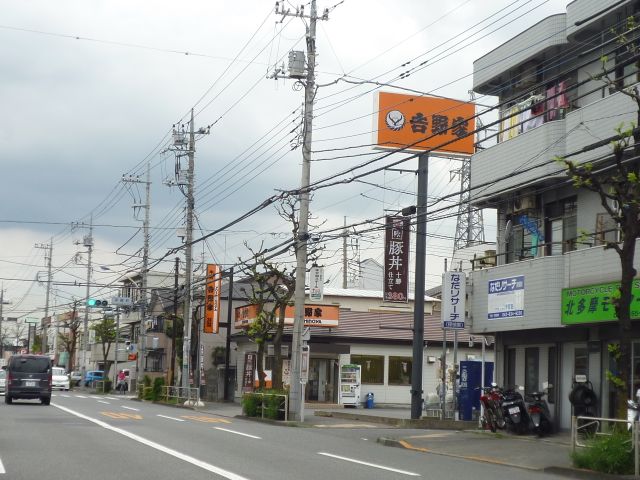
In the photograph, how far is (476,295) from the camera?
90.6 ft

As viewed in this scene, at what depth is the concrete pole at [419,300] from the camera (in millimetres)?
30000

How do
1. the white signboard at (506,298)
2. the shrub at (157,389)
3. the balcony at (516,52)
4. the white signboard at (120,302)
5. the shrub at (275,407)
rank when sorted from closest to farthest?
1. the balcony at (516,52)
2. the white signboard at (506,298)
3. the shrub at (275,407)
4. the shrub at (157,389)
5. the white signboard at (120,302)

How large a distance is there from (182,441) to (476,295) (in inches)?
459

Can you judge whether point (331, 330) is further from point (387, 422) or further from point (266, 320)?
point (387, 422)

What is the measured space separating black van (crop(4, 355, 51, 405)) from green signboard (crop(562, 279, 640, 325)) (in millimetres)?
23895

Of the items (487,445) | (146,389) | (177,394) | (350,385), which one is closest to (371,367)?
(350,385)

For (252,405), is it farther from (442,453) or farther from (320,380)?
(320,380)

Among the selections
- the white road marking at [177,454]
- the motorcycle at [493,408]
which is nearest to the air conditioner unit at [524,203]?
the motorcycle at [493,408]

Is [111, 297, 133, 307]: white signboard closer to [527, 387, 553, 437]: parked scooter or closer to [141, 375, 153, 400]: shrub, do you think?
[141, 375, 153, 400]: shrub

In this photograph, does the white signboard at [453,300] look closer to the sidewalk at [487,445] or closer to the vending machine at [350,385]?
the sidewalk at [487,445]

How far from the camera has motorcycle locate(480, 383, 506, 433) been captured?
2434 centimetres

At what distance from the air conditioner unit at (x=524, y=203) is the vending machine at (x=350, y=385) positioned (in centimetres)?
2100

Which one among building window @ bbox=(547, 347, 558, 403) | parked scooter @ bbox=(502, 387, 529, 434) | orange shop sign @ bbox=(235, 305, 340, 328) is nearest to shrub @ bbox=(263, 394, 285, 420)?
parked scooter @ bbox=(502, 387, 529, 434)

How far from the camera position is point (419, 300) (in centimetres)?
3081
